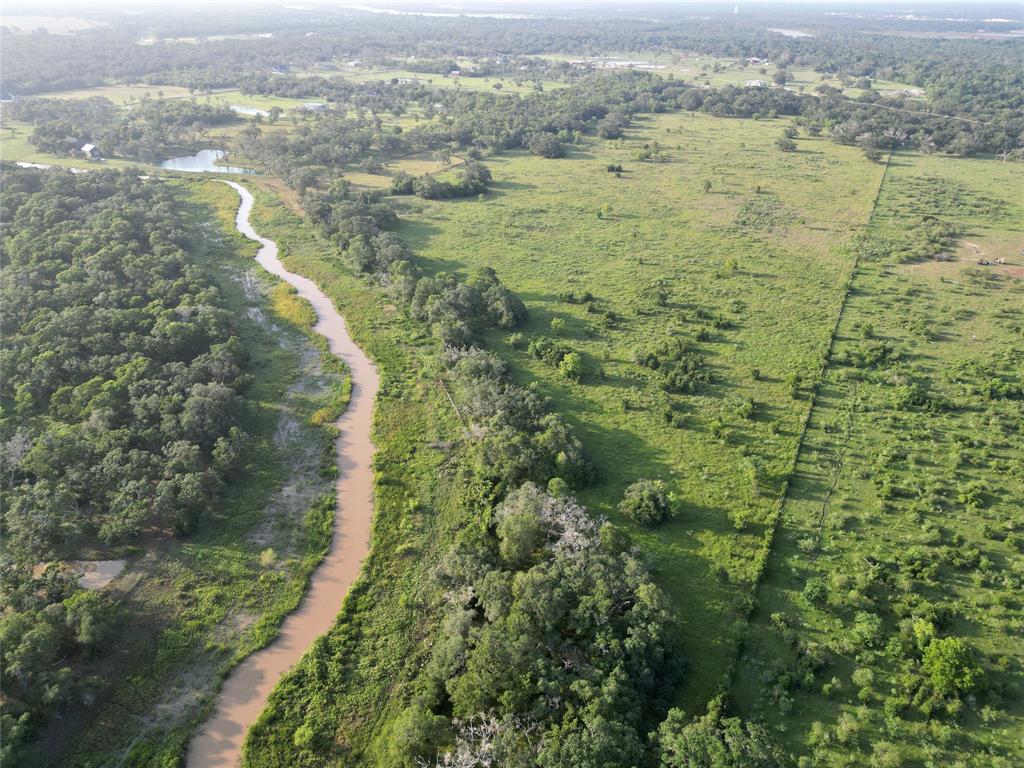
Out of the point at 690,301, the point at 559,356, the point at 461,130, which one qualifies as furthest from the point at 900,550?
the point at 461,130

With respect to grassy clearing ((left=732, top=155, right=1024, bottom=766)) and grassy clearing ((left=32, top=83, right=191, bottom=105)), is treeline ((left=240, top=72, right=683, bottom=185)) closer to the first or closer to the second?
grassy clearing ((left=32, top=83, right=191, bottom=105))

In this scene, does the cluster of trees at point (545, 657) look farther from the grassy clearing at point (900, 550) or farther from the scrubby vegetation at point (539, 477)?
the grassy clearing at point (900, 550)

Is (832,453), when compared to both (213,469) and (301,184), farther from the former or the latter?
(301,184)

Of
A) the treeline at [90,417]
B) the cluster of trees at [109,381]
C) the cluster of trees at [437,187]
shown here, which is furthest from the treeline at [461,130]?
the treeline at [90,417]

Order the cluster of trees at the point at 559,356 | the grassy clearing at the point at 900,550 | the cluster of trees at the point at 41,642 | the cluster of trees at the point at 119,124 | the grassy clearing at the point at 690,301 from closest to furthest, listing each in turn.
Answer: the cluster of trees at the point at 41,642, the grassy clearing at the point at 900,550, the grassy clearing at the point at 690,301, the cluster of trees at the point at 559,356, the cluster of trees at the point at 119,124

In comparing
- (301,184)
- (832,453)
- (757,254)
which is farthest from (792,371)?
(301,184)

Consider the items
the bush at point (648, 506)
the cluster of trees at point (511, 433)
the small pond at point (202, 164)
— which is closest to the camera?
the bush at point (648, 506)

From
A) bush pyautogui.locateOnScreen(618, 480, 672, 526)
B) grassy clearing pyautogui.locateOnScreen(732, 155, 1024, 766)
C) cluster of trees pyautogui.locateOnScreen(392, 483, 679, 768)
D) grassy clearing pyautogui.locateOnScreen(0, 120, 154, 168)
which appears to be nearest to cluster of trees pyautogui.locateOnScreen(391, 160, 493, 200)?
grassy clearing pyautogui.locateOnScreen(0, 120, 154, 168)
